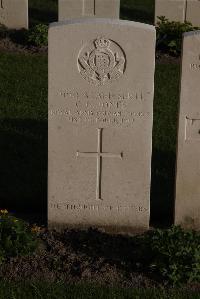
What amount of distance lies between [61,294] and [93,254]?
2.20 feet

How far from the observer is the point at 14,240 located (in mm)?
6117

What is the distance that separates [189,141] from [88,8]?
315 inches

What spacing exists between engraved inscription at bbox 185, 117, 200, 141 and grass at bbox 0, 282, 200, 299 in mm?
1437

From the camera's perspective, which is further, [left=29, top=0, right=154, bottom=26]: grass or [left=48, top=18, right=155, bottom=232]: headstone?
[left=29, top=0, right=154, bottom=26]: grass

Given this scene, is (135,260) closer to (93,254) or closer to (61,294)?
(93,254)

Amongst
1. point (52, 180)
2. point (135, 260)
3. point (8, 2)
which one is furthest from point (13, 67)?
point (135, 260)

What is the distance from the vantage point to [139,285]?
232 inches

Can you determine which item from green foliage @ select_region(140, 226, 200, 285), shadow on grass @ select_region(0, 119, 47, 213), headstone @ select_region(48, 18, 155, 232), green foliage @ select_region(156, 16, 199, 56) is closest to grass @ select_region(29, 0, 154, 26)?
green foliage @ select_region(156, 16, 199, 56)

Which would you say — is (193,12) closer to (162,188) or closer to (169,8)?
(169,8)

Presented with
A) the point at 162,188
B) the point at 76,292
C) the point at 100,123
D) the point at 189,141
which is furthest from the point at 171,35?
the point at 76,292

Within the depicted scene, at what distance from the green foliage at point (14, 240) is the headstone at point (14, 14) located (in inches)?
322

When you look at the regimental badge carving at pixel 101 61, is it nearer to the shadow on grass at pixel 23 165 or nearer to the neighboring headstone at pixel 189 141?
the neighboring headstone at pixel 189 141

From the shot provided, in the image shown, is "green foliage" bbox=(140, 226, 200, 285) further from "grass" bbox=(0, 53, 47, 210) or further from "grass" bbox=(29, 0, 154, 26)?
"grass" bbox=(29, 0, 154, 26)

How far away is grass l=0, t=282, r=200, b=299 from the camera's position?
5707 millimetres
